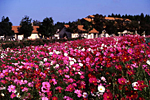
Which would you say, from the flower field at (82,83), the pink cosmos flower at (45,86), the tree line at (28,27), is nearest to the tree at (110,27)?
the tree line at (28,27)

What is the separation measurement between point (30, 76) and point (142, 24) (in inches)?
2755

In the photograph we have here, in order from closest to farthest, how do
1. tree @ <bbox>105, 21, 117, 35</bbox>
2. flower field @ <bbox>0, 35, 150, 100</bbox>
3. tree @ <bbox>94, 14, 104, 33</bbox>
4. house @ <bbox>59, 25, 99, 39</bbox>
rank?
flower field @ <bbox>0, 35, 150, 100</bbox>, tree @ <bbox>94, 14, 104, 33</bbox>, house @ <bbox>59, 25, 99, 39</bbox>, tree @ <bbox>105, 21, 117, 35</bbox>

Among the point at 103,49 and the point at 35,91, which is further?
the point at 103,49

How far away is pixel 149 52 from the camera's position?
14.8 feet

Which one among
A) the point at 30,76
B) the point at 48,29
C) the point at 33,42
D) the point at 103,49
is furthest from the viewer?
the point at 48,29

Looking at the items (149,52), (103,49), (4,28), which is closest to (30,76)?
(103,49)

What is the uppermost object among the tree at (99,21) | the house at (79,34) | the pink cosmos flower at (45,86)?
the tree at (99,21)

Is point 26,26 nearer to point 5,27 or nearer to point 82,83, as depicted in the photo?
point 5,27

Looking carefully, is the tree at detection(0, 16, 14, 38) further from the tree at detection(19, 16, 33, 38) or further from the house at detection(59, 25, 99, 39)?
the house at detection(59, 25, 99, 39)

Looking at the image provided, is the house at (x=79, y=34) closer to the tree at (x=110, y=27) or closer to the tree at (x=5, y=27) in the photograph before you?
the tree at (x=110, y=27)

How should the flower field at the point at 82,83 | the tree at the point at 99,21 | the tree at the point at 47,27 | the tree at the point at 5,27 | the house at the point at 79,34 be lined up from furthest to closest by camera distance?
the house at the point at 79,34 < the tree at the point at 99,21 < the tree at the point at 5,27 < the tree at the point at 47,27 < the flower field at the point at 82,83

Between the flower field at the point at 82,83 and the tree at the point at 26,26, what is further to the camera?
the tree at the point at 26,26

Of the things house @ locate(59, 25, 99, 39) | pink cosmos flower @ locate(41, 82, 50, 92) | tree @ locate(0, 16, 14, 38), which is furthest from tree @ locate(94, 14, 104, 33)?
pink cosmos flower @ locate(41, 82, 50, 92)

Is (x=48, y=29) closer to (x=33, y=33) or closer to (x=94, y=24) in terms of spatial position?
(x=33, y=33)
